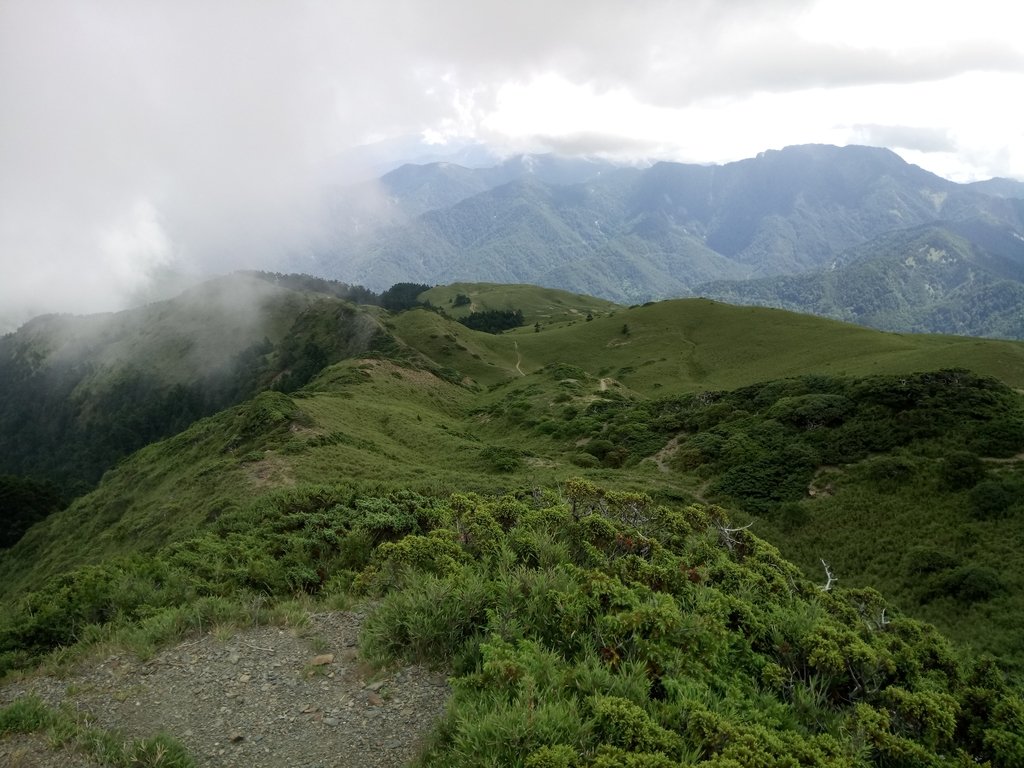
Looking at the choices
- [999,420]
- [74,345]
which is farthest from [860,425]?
[74,345]

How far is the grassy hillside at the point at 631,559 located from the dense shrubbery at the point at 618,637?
0.05 meters

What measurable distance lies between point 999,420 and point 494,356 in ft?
271

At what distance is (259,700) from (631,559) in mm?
7033

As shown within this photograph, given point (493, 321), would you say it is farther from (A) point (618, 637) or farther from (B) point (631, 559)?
(A) point (618, 637)

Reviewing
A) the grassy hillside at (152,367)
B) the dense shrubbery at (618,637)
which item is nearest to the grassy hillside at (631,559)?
the dense shrubbery at (618,637)

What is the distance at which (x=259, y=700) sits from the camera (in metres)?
8.44

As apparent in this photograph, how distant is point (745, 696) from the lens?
7809 millimetres

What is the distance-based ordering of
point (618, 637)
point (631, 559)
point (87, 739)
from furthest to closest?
point (631, 559)
point (618, 637)
point (87, 739)

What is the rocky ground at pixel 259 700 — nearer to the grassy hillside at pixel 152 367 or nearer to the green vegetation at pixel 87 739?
the green vegetation at pixel 87 739

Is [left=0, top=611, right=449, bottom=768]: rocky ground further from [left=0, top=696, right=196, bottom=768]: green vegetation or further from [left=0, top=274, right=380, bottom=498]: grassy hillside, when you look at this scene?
[left=0, top=274, right=380, bottom=498]: grassy hillside

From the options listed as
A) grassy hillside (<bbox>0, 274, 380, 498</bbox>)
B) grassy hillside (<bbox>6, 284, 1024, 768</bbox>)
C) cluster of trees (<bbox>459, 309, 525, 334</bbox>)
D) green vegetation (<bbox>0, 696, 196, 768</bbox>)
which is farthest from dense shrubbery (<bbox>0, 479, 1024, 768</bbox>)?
cluster of trees (<bbox>459, 309, 525, 334</bbox>)

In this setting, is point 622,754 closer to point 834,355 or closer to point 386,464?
point 386,464

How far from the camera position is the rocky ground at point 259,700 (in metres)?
7.37

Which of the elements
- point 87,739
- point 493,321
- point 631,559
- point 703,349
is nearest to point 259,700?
point 87,739
